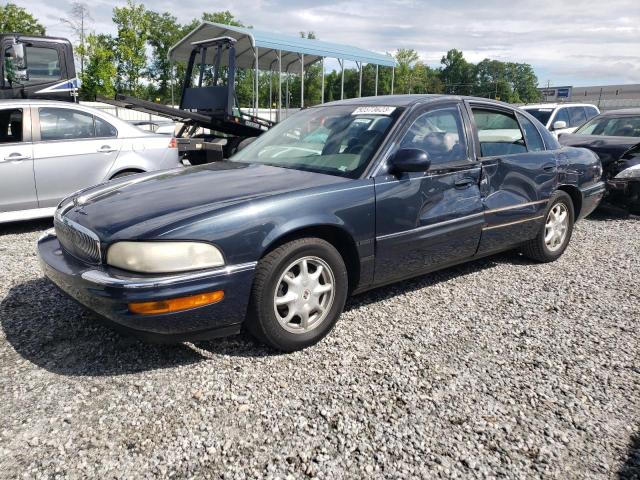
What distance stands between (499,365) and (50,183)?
513 centimetres

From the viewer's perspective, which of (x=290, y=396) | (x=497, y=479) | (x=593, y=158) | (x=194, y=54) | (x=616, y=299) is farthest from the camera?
(x=194, y=54)

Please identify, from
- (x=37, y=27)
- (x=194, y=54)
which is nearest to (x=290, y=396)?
(x=194, y=54)

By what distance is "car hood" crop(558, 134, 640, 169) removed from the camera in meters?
6.97

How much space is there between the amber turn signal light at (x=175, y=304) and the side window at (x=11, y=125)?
13.9 ft

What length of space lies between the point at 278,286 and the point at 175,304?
Result: 0.60m

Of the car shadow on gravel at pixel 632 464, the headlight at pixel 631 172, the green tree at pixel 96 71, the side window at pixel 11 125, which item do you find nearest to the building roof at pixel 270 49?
the side window at pixel 11 125

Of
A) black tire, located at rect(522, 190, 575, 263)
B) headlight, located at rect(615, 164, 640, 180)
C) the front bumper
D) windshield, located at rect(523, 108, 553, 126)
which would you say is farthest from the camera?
windshield, located at rect(523, 108, 553, 126)

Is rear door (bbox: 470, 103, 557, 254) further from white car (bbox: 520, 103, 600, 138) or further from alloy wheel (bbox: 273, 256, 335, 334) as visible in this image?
white car (bbox: 520, 103, 600, 138)

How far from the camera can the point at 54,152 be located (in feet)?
18.8

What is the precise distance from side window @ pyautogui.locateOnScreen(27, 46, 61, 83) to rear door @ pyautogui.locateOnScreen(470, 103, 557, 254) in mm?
7407

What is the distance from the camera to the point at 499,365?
292 cm

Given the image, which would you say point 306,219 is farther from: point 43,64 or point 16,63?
point 43,64

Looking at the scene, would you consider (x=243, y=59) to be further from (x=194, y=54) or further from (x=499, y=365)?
(x=499, y=365)

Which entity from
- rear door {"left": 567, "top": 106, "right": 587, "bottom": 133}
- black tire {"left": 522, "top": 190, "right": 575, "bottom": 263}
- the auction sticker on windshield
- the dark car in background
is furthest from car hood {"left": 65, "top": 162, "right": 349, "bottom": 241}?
rear door {"left": 567, "top": 106, "right": 587, "bottom": 133}
